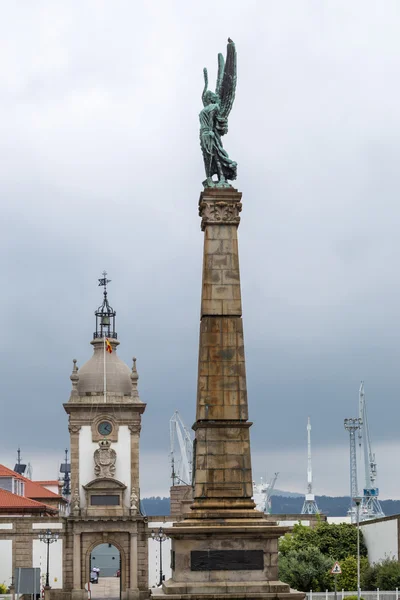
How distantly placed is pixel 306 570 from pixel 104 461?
24566mm

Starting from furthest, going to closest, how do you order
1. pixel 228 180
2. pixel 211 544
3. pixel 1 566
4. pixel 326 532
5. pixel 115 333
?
1. pixel 115 333
2. pixel 1 566
3. pixel 326 532
4. pixel 228 180
5. pixel 211 544

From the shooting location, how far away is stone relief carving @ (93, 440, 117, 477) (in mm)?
80625

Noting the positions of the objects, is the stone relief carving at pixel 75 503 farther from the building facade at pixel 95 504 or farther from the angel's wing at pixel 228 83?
the angel's wing at pixel 228 83

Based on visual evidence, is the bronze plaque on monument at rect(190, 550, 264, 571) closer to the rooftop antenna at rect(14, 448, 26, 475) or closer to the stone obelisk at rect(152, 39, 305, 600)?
the stone obelisk at rect(152, 39, 305, 600)

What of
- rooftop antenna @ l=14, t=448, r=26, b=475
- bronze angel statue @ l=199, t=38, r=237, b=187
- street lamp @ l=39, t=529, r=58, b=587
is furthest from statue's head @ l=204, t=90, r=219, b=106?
rooftop antenna @ l=14, t=448, r=26, b=475

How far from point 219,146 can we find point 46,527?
49181 mm

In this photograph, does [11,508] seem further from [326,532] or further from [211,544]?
[211,544]

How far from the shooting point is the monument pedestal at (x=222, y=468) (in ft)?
105

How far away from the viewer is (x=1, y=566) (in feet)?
258

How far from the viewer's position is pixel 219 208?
3494 centimetres

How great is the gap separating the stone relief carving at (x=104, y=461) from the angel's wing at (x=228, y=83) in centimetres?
4748

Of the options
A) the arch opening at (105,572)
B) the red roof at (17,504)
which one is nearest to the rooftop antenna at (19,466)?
the arch opening at (105,572)

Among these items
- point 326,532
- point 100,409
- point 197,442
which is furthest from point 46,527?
point 197,442

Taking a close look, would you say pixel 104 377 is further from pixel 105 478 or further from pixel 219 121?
pixel 219 121
